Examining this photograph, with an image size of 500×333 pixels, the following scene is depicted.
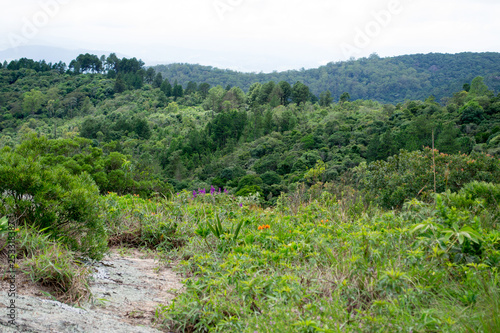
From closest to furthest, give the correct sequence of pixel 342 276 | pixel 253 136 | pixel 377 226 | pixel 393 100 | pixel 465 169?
pixel 342 276
pixel 377 226
pixel 465 169
pixel 253 136
pixel 393 100

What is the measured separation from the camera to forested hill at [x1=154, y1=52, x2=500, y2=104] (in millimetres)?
80750

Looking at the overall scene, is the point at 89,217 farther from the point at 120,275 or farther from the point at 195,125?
the point at 195,125

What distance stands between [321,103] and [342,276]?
6603 centimetres

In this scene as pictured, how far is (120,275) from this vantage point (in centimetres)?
296

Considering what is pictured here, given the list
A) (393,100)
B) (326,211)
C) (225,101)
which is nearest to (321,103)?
(225,101)

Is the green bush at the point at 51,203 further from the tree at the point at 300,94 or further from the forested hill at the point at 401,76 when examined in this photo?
the forested hill at the point at 401,76

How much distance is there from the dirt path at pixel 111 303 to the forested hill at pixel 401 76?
75055 millimetres

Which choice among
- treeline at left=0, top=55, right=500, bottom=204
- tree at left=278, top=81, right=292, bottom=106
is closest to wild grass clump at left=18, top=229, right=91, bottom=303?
treeline at left=0, top=55, right=500, bottom=204

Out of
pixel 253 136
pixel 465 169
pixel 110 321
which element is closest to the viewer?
pixel 110 321

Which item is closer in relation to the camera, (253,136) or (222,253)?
(222,253)

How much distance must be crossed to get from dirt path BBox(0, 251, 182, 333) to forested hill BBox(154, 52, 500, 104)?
75.1m

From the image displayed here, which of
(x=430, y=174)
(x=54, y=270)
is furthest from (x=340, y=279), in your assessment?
(x=430, y=174)

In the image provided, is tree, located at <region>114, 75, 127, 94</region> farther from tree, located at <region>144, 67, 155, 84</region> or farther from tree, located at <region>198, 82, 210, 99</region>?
tree, located at <region>198, 82, 210, 99</region>

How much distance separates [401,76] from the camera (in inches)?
3536
